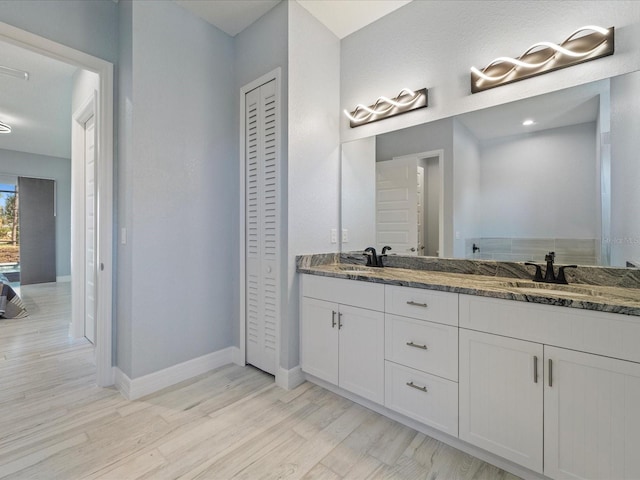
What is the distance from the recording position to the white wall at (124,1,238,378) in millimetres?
2066

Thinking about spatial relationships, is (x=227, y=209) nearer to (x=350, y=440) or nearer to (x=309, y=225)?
(x=309, y=225)

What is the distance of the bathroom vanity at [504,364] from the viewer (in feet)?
3.74

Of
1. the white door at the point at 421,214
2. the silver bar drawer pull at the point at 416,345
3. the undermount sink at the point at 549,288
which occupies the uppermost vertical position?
the white door at the point at 421,214

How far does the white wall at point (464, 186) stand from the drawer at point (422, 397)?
33.2 inches

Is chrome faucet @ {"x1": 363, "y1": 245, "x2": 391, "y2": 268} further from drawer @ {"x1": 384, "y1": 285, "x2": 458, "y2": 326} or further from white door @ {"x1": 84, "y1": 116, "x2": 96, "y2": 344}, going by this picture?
white door @ {"x1": 84, "y1": 116, "x2": 96, "y2": 344}

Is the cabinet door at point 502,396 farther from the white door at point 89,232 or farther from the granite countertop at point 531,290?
the white door at point 89,232

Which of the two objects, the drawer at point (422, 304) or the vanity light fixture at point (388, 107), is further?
the vanity light fixture at point (388, 107)

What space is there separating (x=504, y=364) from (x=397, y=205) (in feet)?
4.37

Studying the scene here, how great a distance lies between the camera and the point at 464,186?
6.68 ft

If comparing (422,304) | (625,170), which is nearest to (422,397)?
(422,304)

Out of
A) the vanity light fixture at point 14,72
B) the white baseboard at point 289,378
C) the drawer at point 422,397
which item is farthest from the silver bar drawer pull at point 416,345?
the vanity light fixture at point 14,72

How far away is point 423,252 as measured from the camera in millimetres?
2191

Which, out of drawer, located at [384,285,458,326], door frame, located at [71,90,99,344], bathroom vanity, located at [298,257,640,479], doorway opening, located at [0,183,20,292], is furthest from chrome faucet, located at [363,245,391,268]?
doorway opening, located at [0,183,20,292]

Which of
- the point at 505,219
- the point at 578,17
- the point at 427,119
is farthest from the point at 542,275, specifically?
the point at 578,17
